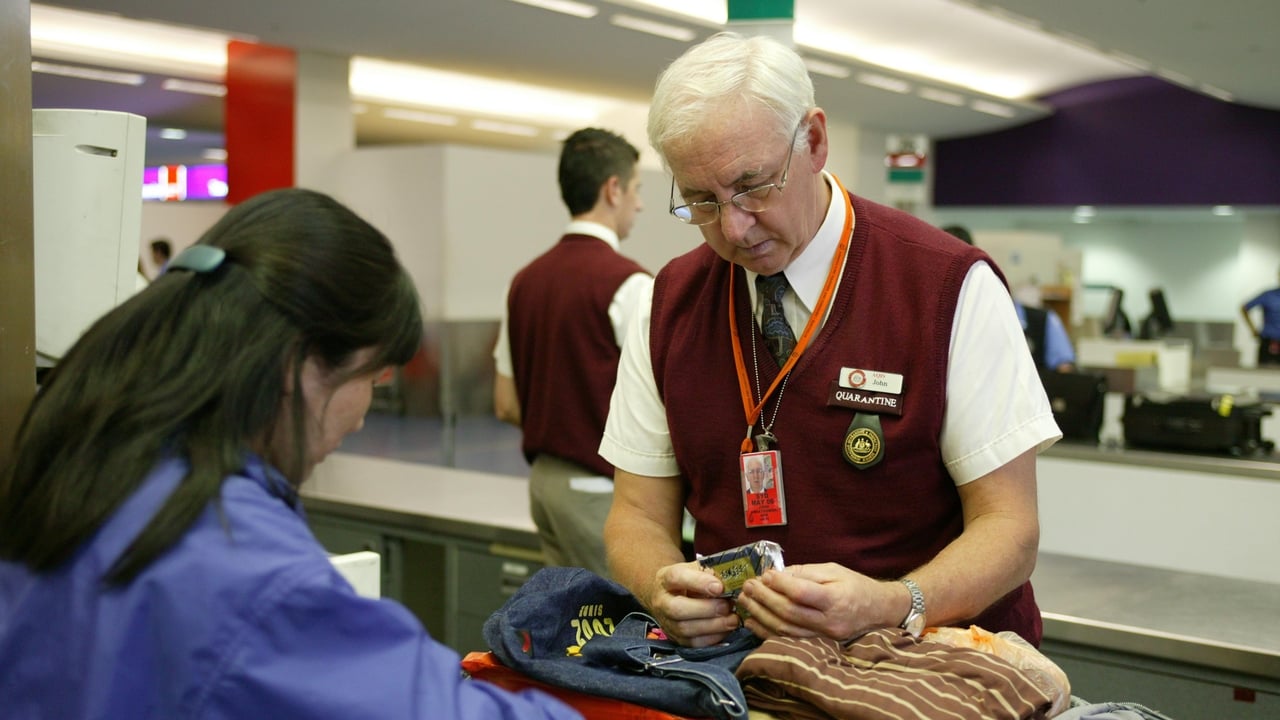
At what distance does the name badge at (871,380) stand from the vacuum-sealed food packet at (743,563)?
10.3 inches

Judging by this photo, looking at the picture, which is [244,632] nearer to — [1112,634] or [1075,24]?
[1112,634]

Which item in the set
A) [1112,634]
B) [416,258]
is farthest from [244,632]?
[416,258]

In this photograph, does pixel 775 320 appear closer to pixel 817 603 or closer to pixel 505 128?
pixel 817 603

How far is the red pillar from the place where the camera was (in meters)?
10.6

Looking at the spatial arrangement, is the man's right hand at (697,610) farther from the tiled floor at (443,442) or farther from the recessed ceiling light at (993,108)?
the recessed ceiling light at (993,108)

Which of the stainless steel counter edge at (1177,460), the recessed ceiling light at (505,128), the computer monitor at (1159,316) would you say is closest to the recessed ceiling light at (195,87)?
the recessed ceiling light at (505,128)

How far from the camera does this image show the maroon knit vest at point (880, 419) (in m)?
1.58

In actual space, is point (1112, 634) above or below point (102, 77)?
below

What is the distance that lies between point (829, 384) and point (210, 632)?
3.06 feet

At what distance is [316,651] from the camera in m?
0.92

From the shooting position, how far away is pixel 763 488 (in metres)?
1.62

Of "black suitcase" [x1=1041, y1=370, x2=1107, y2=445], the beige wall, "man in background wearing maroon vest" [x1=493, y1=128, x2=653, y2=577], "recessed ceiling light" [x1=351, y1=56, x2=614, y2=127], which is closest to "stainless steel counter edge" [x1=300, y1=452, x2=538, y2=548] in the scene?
"man in background wearing maroon vest" [x1=493, y1=128, x2=653, y2=577]

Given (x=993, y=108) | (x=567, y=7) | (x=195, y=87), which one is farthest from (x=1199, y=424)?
(x=993, y=108)

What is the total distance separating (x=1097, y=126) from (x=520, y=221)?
893cm
